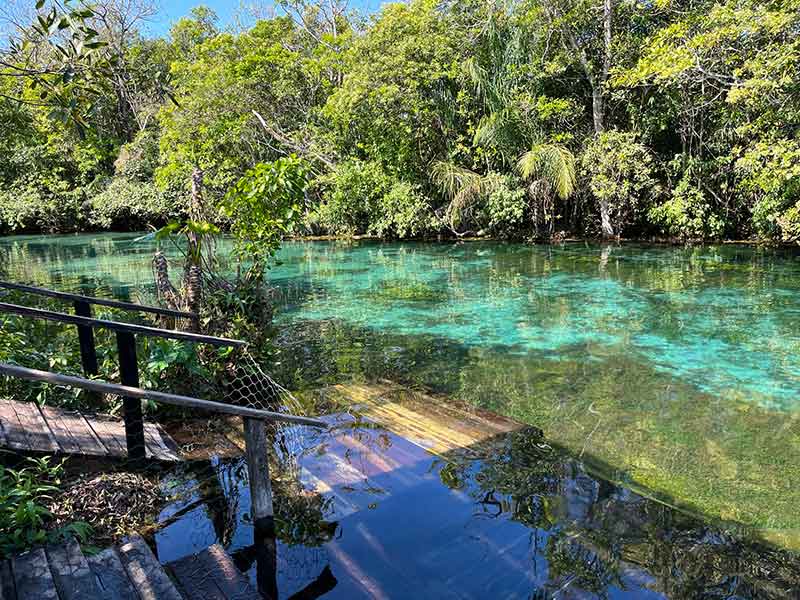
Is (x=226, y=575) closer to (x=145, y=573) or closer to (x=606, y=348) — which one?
(x=145, y=573)

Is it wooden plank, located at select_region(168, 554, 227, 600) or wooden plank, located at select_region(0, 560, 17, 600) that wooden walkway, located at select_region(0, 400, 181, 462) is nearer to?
wooden plank, located at select_region(0, 560, 17, 600)

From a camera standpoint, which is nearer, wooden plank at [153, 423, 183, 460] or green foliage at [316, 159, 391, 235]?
wooden plank at [153, 423, 183, 460]

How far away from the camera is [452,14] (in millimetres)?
19188

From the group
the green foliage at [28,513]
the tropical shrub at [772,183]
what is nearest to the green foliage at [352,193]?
the tropical shrub at [772,183]

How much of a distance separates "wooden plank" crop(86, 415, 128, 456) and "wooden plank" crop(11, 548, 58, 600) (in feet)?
3.85

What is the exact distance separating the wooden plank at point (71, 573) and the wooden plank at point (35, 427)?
1071 mm

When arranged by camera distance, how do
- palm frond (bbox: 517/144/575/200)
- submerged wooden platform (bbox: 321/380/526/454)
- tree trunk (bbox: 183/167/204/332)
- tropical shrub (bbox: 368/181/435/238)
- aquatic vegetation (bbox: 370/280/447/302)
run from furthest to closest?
tropical shrub (bbox: 368/181/435/238) < palm frond (bbox: 517/144/575/200) < aquatic vegetation (bbox: 370/280/447/302) < tree trunk (bbox: 183/167/204/332) < submerged wooden platform (bbox: 321/380/526/454)

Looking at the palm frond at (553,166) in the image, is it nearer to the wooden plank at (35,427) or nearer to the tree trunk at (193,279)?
the tree trunk at (193,279)

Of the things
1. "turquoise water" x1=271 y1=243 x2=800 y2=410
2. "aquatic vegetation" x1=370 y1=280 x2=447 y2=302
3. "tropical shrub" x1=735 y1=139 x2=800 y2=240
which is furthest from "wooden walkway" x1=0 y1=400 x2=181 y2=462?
"tropical shrub" x1=735 y1=139 x2=800 y2=240

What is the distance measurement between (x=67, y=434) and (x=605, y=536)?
3.37 m

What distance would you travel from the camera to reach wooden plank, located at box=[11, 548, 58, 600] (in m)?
2.28

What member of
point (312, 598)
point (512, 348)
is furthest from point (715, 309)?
point (312, 598)

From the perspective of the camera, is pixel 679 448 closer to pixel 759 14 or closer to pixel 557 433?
pixel 557 433

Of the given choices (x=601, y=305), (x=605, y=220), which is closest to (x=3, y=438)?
(x=601, y=305)
